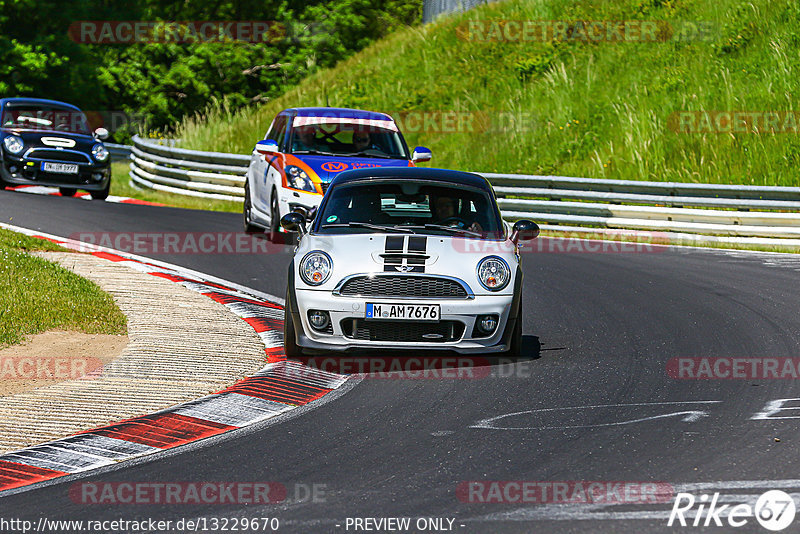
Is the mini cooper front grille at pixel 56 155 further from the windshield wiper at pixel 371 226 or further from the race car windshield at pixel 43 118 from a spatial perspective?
the windshield wiper at pixel 371 226

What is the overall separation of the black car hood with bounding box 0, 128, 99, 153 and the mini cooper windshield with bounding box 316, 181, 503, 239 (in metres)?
12.6

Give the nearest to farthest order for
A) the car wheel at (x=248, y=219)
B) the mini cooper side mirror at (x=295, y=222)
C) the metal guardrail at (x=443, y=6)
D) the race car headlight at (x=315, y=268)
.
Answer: the race car headlight at (x=315, y=268) → the mini cooper side mirror at (x=295, y=222) → the car wheel at (x=248, y=219) → the metal guardrail at (x=443, y=6)

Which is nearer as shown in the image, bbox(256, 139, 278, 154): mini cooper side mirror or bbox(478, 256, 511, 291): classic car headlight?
bbox(478, 256, 511, 291): classic car headlight

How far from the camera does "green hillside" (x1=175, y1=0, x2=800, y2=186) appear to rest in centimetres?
2305

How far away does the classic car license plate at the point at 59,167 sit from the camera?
836 inches
